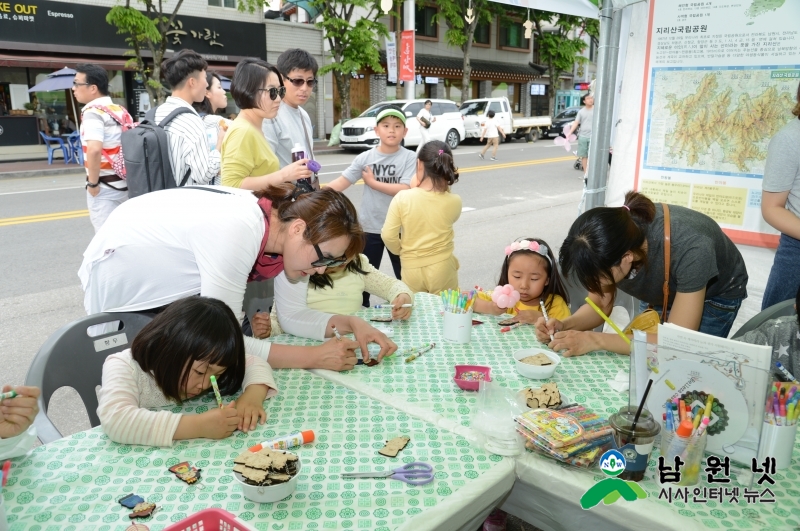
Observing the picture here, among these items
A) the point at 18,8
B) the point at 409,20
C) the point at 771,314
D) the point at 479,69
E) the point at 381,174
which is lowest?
the point at 771,314

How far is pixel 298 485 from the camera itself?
1397mm

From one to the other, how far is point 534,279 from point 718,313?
2.56 feet

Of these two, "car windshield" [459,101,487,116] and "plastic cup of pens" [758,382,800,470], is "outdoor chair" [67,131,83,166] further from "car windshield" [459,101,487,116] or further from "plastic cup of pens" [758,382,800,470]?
"plastic cup of pens" [758,382,800,470]

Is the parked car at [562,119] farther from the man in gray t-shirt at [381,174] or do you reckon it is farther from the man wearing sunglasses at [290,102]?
the man wearing sunglasses at [290,102]

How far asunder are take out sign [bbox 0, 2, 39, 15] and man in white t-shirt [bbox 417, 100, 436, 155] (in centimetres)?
961

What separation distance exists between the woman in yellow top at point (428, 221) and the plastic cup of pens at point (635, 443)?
210 centimetres

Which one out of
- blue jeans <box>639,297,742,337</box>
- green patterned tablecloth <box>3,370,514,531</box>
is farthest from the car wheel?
green patterned tablecloth <box>3,370,514,531</box>

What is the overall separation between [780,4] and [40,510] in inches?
133

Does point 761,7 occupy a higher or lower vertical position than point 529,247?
higher

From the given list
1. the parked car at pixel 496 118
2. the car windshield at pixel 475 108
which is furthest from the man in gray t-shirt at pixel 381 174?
the car windshield at pixel 475 108

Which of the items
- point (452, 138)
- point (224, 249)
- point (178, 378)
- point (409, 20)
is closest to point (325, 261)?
point (224, 249)

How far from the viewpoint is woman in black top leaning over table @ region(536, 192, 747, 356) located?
204cm

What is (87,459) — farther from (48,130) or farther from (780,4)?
(48,130)

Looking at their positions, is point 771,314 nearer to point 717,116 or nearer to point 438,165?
point 717,116
